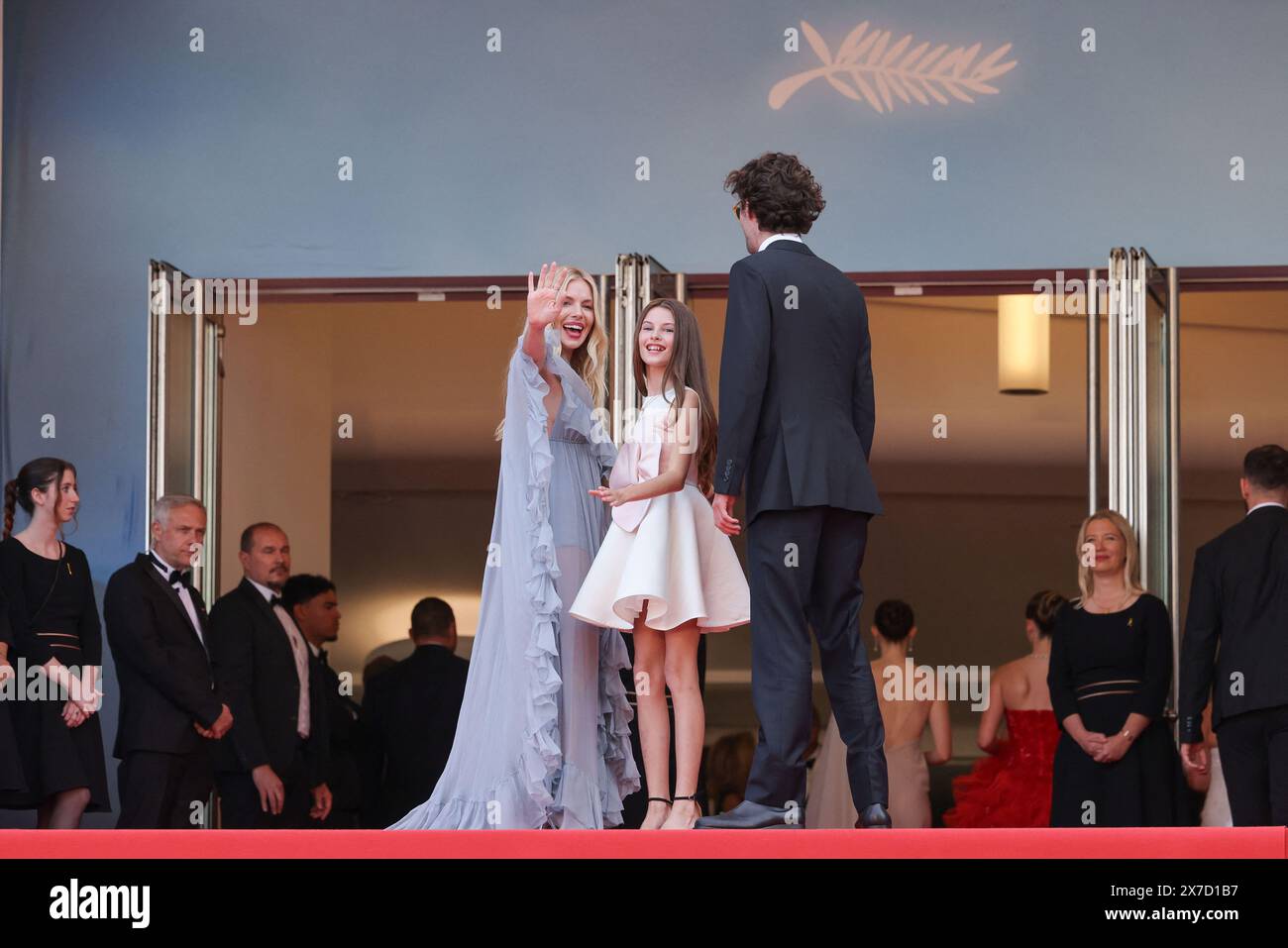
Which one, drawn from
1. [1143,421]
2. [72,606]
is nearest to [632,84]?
[1143,421]

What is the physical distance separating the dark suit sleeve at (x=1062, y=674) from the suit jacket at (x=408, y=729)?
2312 mm

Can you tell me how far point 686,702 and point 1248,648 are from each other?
2011 mm

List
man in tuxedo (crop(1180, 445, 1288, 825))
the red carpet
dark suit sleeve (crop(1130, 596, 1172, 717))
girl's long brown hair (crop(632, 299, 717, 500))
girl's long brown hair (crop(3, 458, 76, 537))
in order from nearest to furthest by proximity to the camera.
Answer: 1. the red carpet
2. girl's long brown hair (crop(632, 299, 717, 500))
3. man in tuxedo (crop(1180, 445, 1288, 825))
4. dark suit sleeve (crop(1130, 596, 1172, 717))
5. girl's long brown hair (crop(3, 458, 76, 537))

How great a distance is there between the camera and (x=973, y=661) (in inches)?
418

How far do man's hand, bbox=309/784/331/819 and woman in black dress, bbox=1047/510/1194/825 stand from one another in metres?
2.70

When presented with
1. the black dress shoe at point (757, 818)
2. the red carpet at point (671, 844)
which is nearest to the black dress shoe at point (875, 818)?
the black dress shoe at point (757, 818)

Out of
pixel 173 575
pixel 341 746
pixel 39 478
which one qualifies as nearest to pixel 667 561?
pixel 173 575

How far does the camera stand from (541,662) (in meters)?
5.44

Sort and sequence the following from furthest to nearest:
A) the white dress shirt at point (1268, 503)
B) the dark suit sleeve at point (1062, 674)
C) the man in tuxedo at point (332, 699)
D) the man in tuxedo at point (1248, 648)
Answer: the man in tuxedo at point (332, 699), the dark suit sleeve at point (1062, 674), the white dress shirt at point (1268, 503), the man in tuxedo at point (1248, 648)

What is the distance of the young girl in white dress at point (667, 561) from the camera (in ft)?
17.3

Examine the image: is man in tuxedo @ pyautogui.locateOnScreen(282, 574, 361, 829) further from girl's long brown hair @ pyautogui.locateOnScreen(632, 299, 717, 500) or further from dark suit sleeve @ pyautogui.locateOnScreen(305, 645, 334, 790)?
girl's long brown hair @ pyautogui.locateOnScreen(632, 299, 717, 500)

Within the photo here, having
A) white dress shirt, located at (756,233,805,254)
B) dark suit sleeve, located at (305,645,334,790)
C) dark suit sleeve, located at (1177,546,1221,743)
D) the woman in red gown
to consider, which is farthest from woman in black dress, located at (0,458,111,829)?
dark suit sleeve, located at (1177,546,1221,743)

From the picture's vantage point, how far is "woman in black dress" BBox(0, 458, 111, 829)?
6770 mm

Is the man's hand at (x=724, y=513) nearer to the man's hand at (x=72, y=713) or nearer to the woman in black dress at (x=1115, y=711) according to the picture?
the woman in black dress at (x=1115, y=711)
